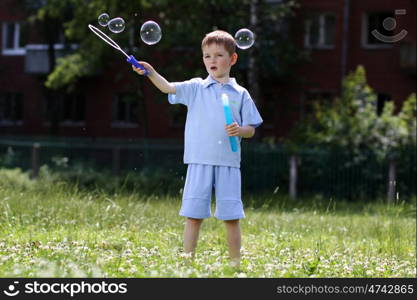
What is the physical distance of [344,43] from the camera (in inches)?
1101

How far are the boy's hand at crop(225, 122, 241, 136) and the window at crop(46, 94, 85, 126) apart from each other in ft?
94.2

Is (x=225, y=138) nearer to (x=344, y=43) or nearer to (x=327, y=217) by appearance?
(x=327, y=217)

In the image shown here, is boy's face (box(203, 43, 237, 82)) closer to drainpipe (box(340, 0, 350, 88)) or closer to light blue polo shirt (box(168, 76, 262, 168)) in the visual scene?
light blue polo shirt (box(168, 76, 262, 168))

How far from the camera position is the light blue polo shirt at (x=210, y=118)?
5211 mm

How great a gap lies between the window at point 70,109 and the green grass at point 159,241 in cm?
2459

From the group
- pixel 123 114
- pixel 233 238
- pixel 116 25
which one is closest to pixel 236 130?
pixel 233 238

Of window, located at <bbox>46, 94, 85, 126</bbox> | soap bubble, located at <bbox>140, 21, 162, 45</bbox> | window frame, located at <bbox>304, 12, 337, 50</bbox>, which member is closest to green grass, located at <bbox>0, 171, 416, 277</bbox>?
soap bubble, located at <bbox>140, 21, 162, 45</bbox>

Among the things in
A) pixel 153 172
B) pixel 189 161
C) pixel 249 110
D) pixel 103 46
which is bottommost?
pixel 153 172

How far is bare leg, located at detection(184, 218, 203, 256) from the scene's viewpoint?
534cm

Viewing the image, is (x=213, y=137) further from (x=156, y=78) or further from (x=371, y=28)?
(x=371, y=28)

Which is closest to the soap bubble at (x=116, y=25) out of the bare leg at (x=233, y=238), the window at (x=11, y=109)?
the bare leg at (x=233, y=238)

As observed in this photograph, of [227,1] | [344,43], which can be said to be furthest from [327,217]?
[344,43]

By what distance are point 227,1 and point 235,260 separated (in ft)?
56.3

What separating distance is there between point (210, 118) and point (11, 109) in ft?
102
